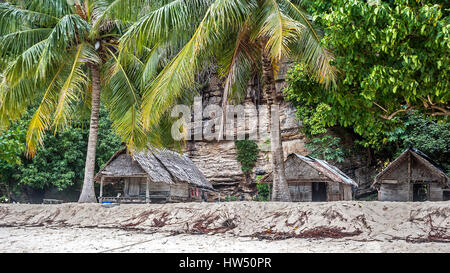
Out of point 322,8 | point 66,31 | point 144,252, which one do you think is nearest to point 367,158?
point 322,8

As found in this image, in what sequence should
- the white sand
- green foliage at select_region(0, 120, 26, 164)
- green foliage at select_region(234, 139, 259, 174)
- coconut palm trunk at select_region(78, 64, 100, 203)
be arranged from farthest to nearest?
1. green foliage at select_region(234, 139, 259, 174)
2. coconut palm trunk at select_region(78, 64, 100, 203)
3. green foliage at select_region(0, 120, 26, 164)
4. the white sand

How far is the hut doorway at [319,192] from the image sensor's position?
16.7m

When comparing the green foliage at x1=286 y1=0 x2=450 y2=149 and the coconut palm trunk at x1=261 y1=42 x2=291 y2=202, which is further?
the coconut palm trunk at x1=261 y1=42 x2=291 y2=202

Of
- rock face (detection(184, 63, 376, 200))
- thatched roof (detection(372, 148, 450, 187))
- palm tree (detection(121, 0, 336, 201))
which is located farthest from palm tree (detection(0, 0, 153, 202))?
rock face (detection(184, 63, 376, 200))

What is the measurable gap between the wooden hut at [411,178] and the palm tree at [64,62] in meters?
9.66

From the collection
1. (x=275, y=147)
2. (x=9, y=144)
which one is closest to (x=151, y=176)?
(x=9, y=144)

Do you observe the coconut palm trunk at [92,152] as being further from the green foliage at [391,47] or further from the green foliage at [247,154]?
the green foliage at [247,154]

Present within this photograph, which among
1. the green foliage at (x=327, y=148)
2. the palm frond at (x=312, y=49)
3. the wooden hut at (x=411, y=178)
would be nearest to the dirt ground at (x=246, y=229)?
the palm frond at (x=312, y=49)

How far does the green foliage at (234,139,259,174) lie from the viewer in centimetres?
2381

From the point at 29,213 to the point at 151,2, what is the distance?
5.98 m

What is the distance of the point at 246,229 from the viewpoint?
7133 millimetres

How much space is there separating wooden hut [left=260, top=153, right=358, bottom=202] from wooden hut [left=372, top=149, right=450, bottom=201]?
5.35 feet

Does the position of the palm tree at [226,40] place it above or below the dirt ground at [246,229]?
above

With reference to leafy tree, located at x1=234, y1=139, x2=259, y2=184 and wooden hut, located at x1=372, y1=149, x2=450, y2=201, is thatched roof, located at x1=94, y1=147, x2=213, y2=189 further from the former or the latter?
wooden hut, located at x1=372, y1=149, x2=450, y2=201
